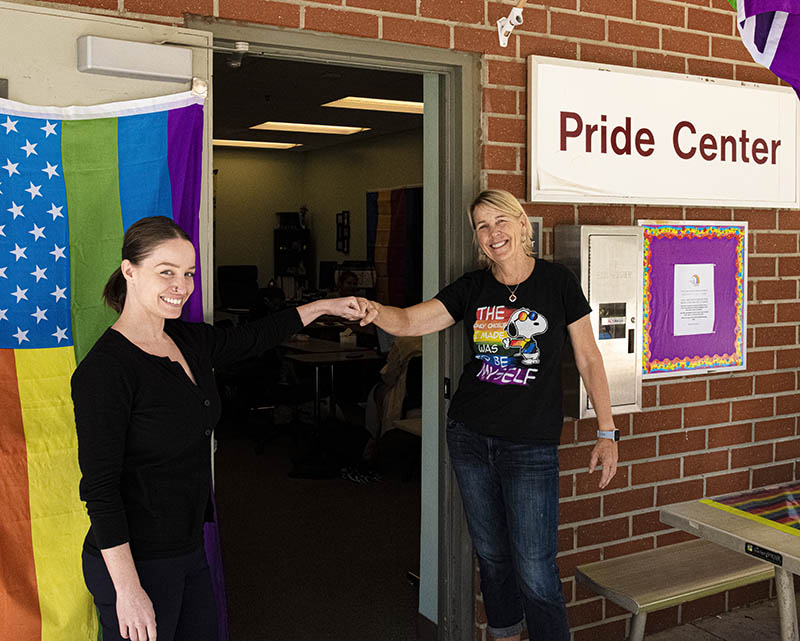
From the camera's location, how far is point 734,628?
12.4ft

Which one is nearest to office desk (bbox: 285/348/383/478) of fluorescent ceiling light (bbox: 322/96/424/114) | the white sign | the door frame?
the door frame

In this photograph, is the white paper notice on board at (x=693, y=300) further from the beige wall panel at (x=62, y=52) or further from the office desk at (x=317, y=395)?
the office desk at (x=317, y=395)

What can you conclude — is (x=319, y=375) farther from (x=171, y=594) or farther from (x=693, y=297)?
(x=171, y=594)

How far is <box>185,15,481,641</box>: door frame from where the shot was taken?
3.06m

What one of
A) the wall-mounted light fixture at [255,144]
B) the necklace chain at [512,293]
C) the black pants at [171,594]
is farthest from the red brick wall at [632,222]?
the wall-mounted light fixture at [255,144]

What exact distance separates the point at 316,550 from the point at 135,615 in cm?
281

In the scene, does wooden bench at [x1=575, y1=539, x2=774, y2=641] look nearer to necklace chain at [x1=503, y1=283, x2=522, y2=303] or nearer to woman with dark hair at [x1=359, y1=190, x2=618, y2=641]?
woman with dark hair at [x1=359, y1=190, x2=618, y2=641]

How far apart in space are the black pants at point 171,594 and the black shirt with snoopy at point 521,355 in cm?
103

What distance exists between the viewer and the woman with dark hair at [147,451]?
76.6 inches

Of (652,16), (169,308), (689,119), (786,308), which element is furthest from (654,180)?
(169,308)

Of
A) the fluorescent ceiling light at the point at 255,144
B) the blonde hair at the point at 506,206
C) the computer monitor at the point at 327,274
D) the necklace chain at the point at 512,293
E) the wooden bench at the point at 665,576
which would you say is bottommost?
the wooden bench at the point at 665,576

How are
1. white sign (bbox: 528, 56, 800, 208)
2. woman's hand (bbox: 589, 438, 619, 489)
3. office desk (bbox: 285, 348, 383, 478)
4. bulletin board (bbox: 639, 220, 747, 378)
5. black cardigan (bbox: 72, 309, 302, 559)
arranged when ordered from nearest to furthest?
1. black cardigan (bbox: 72, 309, 302, 559)
2. woman's hand (bbox: 589, 438, 619, 489)
3. white sign (bbox: 528, 56, 800, 208)
4. bulletin board (bbox: 639, 220, 747, 378)
5. office desk (bbox: 285, 348, 383, 478)

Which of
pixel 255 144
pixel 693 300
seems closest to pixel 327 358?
pixel 693 300

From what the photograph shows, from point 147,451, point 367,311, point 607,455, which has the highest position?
point 367,311
